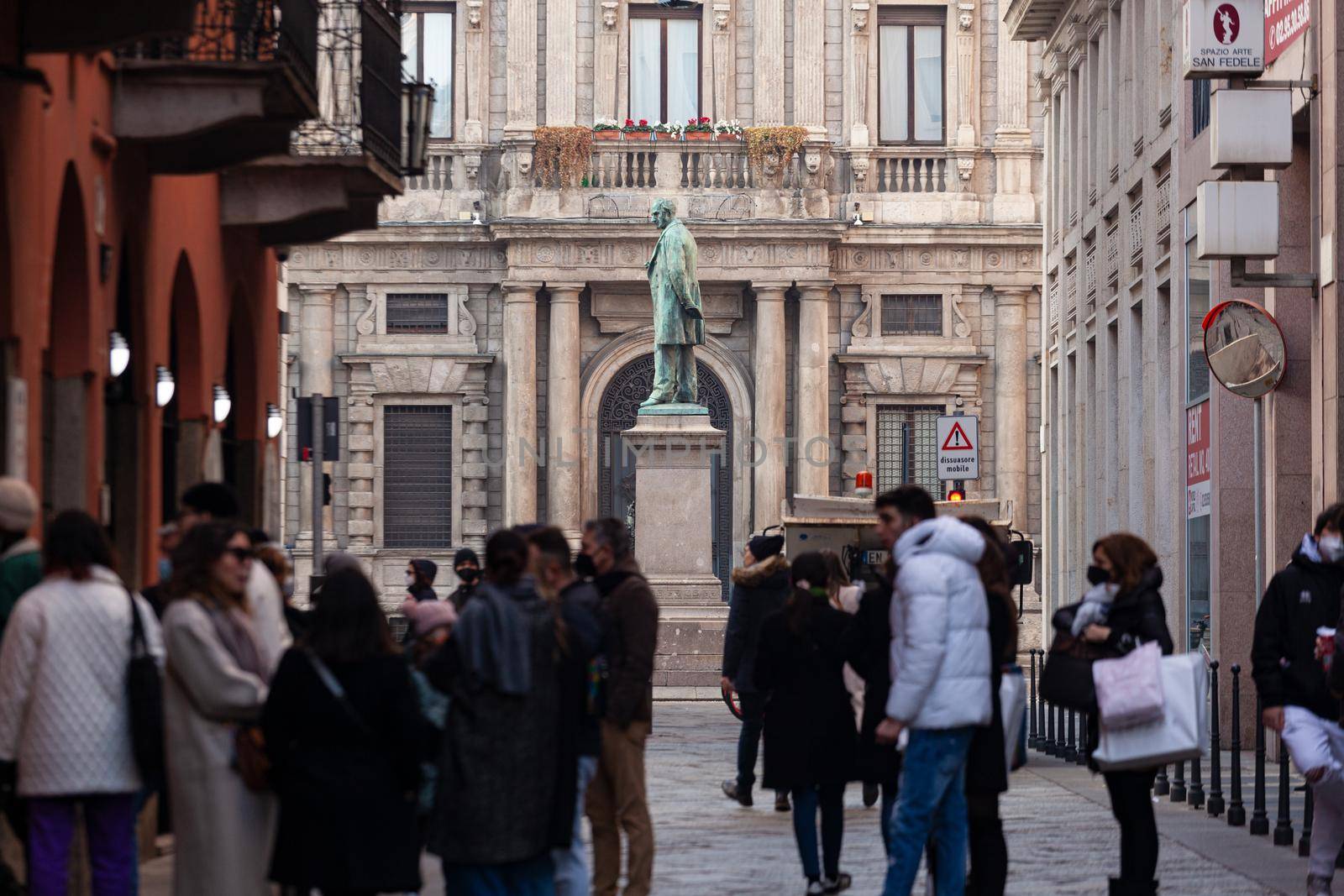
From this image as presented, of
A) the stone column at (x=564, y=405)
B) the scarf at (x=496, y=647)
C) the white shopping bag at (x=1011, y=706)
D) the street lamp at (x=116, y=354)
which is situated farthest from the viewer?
the stone column at (x=564, y=405)

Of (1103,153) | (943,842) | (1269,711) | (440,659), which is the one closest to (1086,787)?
(1269,711)

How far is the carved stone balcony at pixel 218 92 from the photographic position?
1362cm

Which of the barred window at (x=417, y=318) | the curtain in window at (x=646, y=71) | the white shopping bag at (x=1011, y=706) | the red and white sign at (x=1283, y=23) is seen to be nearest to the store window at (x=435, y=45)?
the barred window at (x=417, y=318)

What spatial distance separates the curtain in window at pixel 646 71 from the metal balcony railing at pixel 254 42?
2755 centimetres

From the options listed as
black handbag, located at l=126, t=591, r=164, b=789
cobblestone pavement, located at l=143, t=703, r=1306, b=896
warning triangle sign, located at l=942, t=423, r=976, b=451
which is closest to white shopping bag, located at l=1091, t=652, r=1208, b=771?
cobblestone pavement, located at l=143, t=703, r=1306, b=896

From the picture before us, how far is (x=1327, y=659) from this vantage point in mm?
12016

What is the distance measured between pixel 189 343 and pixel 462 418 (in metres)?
26.2

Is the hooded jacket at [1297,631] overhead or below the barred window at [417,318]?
below

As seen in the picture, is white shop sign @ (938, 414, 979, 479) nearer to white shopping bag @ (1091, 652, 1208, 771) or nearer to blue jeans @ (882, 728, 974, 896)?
white shopping bag @ (1091, 652, 1208, 771)

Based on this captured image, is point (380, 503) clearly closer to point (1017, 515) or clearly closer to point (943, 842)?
point (1017, 515)

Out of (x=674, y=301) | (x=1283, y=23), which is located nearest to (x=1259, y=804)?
(x=1283, y=23)

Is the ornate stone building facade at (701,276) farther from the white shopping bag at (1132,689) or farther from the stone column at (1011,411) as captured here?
the white shopping bag at (1132,689)

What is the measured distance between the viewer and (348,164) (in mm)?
16547

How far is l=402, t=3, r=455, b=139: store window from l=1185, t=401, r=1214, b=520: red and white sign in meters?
21.3
